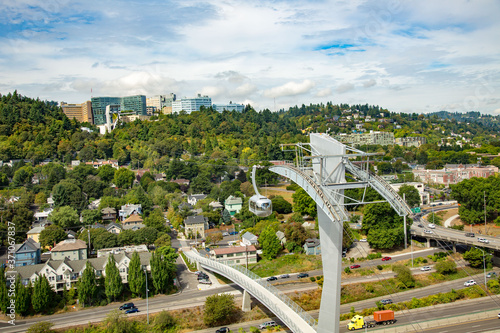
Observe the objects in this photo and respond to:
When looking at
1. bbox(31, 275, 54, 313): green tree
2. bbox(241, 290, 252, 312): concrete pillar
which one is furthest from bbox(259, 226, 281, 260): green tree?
bbox(31, 275, 54, 313): green tree

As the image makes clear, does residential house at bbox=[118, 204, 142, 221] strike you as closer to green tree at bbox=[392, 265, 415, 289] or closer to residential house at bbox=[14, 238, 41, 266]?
residential house at bbox=[14, 238, 41, 266]

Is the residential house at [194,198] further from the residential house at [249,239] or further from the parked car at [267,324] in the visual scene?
the parked car at [267,324]

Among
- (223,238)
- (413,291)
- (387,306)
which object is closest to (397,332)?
(387,306)

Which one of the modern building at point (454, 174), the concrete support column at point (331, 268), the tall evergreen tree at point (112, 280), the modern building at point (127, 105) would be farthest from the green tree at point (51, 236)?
the modern building at point (127, 105)

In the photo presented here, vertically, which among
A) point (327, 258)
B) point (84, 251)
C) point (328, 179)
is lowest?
point (84, 251)

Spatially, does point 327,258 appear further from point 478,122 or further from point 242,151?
point 478,122

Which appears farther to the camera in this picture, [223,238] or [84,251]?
[223,238]
